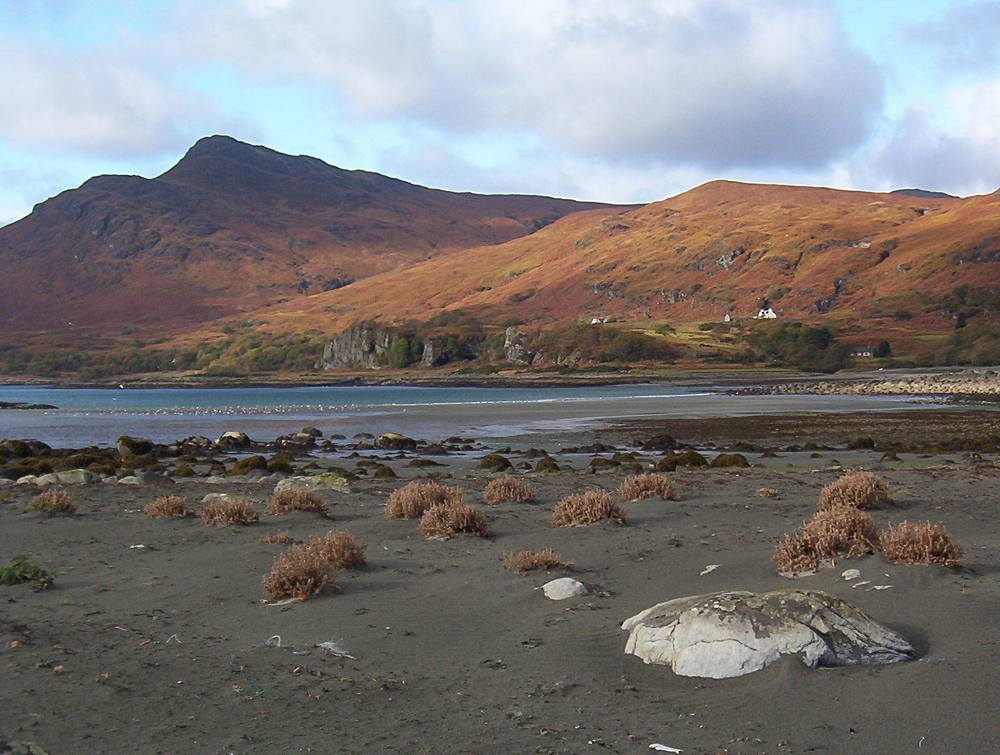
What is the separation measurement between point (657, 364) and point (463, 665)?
5432 inches

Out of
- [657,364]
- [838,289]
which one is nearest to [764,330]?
[657,364]

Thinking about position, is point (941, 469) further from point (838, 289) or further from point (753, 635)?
point (838, 289)

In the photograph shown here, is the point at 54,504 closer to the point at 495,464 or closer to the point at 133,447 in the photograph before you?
the point at 495,464

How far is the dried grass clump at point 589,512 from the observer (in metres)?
15.0

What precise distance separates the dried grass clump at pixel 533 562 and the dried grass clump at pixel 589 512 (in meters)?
3.05

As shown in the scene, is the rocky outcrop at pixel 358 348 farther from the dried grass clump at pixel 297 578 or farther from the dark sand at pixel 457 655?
the dried grass clump at pixel 297 578

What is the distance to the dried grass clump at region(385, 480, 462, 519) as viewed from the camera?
16156mm

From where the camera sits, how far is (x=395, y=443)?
4172 cm

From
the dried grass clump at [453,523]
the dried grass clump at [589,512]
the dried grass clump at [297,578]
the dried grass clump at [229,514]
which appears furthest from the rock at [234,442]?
the dried grass clump at [297,578]

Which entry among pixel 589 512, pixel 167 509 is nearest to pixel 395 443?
pixel 167 509

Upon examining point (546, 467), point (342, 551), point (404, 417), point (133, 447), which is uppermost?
point (342, 551)

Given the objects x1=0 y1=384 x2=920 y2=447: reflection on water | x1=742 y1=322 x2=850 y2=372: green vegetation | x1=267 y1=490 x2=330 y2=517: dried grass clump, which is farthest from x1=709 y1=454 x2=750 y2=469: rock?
x1=742 y1=322 x2=850 y2=372: green vegetation

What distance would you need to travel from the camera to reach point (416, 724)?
6.89 m

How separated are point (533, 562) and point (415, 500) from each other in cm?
507
